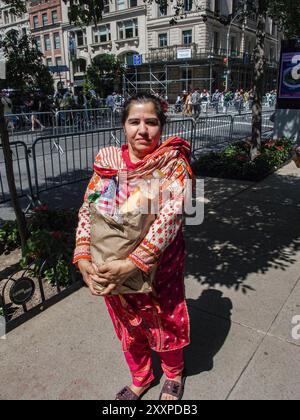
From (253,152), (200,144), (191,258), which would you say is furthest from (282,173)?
(191,258)

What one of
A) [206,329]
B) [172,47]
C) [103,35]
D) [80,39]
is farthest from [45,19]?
[206,329]

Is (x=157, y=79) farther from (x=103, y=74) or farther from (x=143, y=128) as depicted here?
(x=143, y=128)

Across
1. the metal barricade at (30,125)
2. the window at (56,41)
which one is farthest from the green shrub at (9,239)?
the window at (56,41)

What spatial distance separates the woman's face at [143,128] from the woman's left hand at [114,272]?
58 centimetres

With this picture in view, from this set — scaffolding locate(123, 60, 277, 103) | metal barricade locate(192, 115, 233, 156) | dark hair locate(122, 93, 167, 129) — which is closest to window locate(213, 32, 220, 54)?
scaffolding locate(123, 60, 277, 103)

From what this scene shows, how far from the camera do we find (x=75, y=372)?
246 cm

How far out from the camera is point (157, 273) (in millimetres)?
1961

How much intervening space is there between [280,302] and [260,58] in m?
6.84

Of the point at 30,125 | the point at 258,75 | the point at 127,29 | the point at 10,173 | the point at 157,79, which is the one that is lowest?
the point at 30,125

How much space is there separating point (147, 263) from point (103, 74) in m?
33.5

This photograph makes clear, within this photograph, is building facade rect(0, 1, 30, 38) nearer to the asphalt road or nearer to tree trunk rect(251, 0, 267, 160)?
the asphalt road

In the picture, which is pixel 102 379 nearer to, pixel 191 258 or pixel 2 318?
pixel 2 318

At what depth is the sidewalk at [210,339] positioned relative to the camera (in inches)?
92.3

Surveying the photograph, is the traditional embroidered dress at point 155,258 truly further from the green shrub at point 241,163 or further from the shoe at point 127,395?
the green shrub at point 241,163
